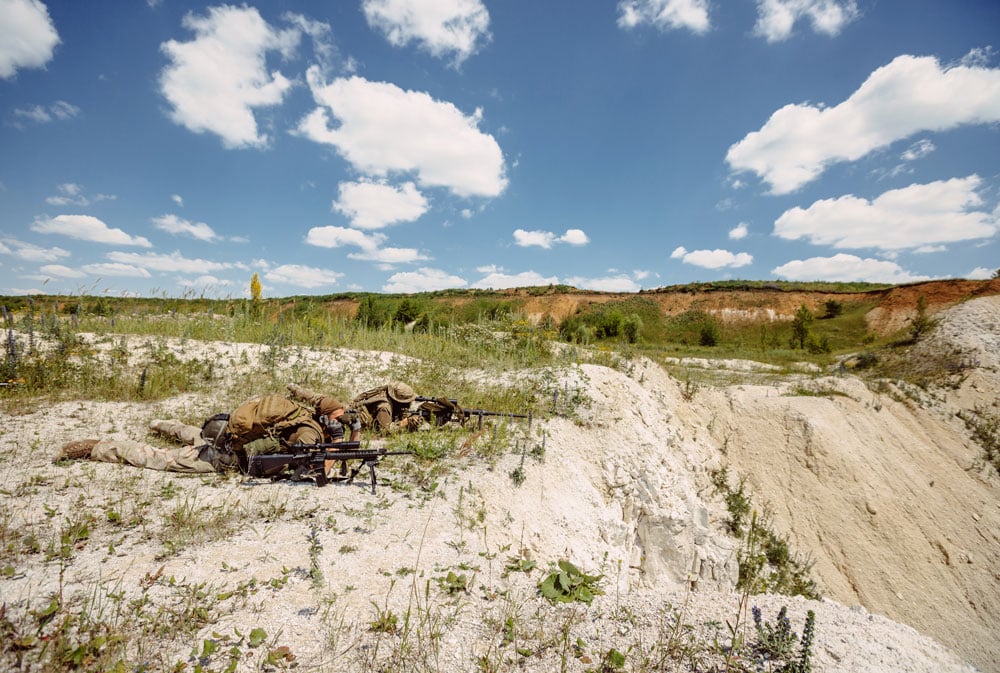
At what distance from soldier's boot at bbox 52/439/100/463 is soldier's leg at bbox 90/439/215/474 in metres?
0.08

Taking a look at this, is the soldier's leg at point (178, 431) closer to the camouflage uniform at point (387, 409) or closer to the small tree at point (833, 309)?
the camouflage uniform at point (387, 409)

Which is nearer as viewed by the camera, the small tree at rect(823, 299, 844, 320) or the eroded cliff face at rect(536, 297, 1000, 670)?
the eroded cliff face at rect(536, 297, 1000, 670)

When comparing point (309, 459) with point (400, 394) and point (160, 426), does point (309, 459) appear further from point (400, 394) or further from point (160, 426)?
point (160, 426)

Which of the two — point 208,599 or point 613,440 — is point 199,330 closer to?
point 208,599

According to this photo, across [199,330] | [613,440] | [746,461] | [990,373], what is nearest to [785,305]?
[990,373]

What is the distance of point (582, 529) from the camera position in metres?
5.36

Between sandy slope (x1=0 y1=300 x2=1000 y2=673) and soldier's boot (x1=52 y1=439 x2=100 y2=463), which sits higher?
soldier's boot (x1=52 y1=439 x2=100 y2=463)

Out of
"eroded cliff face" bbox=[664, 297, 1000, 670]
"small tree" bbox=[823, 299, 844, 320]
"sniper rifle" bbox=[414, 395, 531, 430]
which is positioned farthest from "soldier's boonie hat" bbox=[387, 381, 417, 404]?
"small tree" bbox=[823, 299, 844, 320]

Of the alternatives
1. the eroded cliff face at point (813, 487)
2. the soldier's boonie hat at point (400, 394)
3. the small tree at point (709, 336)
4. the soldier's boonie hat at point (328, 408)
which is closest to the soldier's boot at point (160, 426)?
the soldier's boonie hat at point (328, 408)

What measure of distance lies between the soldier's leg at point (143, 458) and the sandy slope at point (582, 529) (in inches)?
8.9

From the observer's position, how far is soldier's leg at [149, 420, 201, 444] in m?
5.94

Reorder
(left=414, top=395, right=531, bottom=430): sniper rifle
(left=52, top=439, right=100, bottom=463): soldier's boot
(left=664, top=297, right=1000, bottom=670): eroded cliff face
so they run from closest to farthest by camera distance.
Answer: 1. (left=52, top=439, right=100, bottom=463): soldier's boot
2. (left=414, top=395, right=531, bottom=430): sniper rifle
3. (left=664, top=297, right=1000, bottom=670): eroded cliff face

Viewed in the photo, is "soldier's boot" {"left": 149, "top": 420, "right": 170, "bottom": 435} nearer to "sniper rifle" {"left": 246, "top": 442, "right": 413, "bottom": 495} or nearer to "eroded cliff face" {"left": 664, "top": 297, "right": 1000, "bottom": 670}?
"sniper rifle" {"left": 246, "top": 442, "right": 413, "bottom": 495}

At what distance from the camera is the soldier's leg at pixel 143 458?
502 cm
